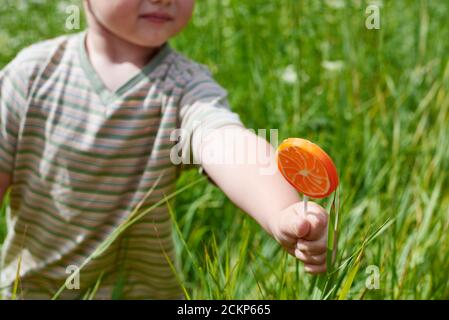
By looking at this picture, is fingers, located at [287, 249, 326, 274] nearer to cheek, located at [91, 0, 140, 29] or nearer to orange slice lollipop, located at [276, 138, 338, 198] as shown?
orange slice lollipop, located at [276, 138, 338, 198]

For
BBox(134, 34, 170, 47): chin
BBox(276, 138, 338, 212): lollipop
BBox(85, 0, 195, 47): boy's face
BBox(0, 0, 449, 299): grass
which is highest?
BBox(85, 0, 195, 47): boy's face

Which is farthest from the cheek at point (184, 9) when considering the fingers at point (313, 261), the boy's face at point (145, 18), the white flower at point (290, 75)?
the white flower at point (290, 75)

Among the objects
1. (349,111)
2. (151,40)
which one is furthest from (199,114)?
(349,111)

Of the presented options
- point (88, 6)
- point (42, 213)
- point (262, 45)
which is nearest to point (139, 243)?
point (42, 213)

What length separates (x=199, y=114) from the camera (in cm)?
119

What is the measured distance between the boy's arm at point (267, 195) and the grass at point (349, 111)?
0.89 ft

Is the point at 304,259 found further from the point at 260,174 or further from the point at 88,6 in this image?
the point at 88,6

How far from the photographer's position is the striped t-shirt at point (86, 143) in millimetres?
1277

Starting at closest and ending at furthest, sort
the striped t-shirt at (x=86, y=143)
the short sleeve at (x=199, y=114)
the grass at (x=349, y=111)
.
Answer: the short sleeve at (x=199, y=114)
the striped t-shirt at (x=86, y=143)
the grass at (x=349, y=111)

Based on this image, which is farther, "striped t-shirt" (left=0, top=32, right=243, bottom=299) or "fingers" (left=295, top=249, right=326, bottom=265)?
"striped t-shirt" (left=0, top=32, right=243, bottom=299)

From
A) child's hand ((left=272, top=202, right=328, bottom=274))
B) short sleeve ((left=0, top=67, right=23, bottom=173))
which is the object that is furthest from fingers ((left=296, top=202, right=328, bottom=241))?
short sleeve ((left=0, top=67, right=23, bottom=173))

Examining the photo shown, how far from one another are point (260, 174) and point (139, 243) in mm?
479

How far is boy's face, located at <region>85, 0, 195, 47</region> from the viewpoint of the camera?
1217mm

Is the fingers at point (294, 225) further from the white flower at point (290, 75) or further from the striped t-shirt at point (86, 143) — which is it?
the white flower at point (290, 75)
